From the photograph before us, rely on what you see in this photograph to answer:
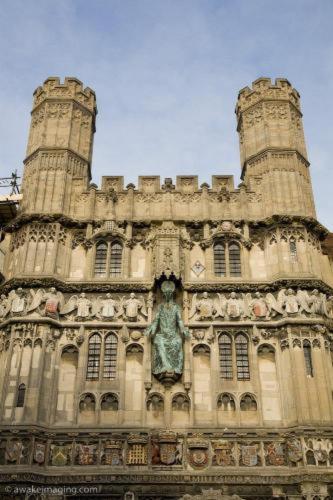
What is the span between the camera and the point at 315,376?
21.5m

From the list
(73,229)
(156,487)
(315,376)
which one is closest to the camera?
(156,487)

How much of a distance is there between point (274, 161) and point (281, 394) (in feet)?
34.8

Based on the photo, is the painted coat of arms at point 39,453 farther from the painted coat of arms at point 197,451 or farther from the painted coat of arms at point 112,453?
the painted coat of arms at point 197,451

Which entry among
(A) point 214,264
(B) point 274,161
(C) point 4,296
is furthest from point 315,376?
(C) point 4,296

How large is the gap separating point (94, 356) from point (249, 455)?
264 inches

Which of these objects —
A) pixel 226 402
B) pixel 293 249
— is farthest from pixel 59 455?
pixel 293 249

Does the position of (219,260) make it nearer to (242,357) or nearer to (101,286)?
(242,357)

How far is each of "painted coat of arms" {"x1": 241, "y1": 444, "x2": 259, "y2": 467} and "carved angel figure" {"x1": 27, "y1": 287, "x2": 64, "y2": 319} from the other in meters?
8.50

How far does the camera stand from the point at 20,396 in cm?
2125

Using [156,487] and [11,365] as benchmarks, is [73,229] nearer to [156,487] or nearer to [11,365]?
[11,365]

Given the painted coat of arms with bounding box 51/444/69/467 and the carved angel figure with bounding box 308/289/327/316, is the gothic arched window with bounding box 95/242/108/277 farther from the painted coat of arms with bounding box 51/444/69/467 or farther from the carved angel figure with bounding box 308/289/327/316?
the carved angel figure with bounding box 308/289/327/316

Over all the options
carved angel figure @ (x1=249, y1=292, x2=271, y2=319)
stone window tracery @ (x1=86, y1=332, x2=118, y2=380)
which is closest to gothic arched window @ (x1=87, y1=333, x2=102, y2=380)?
stone window tracery @ (x1=86, y1=332, x2=118, y2=380)

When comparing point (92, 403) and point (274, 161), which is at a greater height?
point (274, 161)

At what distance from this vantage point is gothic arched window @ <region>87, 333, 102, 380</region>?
2242 cm
